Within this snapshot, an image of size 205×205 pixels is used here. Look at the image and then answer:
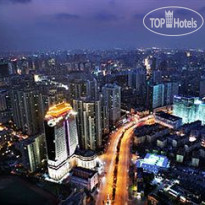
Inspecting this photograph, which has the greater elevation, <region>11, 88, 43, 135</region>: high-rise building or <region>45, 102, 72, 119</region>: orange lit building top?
<region>45, 102, 72, 119</region>: orange lit building top

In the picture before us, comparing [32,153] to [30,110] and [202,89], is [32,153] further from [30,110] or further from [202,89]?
[202,89]

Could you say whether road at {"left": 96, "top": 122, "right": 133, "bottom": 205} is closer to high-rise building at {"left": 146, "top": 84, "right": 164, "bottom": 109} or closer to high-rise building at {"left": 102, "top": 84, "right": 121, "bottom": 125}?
high-rise building at {"left": 102, "top": 84, "right": 121, "bottom": 125}

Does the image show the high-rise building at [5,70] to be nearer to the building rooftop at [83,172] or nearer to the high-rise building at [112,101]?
the high-rise building at [112,101]

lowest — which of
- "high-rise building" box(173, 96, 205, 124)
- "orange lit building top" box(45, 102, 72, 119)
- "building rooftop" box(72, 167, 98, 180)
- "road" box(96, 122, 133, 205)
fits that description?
"road" box(96, 122, 133, 205)

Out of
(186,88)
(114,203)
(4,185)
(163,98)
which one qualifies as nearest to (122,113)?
(163,98)

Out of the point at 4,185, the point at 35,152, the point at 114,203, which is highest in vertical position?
the point at 4,185

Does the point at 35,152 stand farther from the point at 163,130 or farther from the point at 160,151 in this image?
the point at 163,130

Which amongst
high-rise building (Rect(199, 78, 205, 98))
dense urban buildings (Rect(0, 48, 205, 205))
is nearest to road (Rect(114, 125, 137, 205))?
dense urban buildings (Rect(0, 48, 205, 205))
